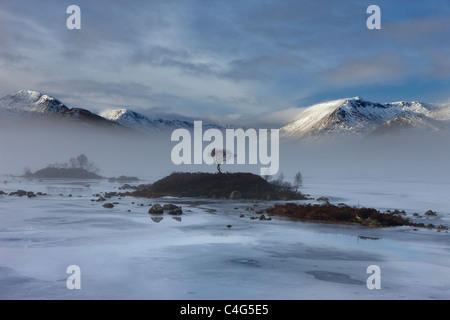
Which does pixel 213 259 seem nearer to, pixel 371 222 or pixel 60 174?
pixel 371 222

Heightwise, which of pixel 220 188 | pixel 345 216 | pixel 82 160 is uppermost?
pixel 82 160

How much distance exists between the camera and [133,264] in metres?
16.1

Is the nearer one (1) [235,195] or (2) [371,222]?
(2) [371,222]

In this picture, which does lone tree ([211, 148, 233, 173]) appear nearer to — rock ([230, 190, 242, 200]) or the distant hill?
rock ([230, 190, 242, 200])

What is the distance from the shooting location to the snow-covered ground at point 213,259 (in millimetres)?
12781

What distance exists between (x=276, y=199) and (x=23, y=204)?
3145 centimetres

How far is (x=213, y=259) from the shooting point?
17094 millimetres

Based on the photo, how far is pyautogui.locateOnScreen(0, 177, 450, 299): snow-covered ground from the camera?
41.9 feet

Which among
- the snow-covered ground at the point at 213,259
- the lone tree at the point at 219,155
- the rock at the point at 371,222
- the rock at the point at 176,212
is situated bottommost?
the snow-covered ground at the point at 213,259

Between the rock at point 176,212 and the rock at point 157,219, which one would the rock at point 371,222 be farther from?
the rock at point 157,219

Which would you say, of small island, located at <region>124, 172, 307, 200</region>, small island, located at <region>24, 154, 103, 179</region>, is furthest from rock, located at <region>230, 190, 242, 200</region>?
small island, located at <region>24, 154, 103, 179</region>

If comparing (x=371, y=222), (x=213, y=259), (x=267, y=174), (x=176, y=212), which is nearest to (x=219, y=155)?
(x=267, y=174)
